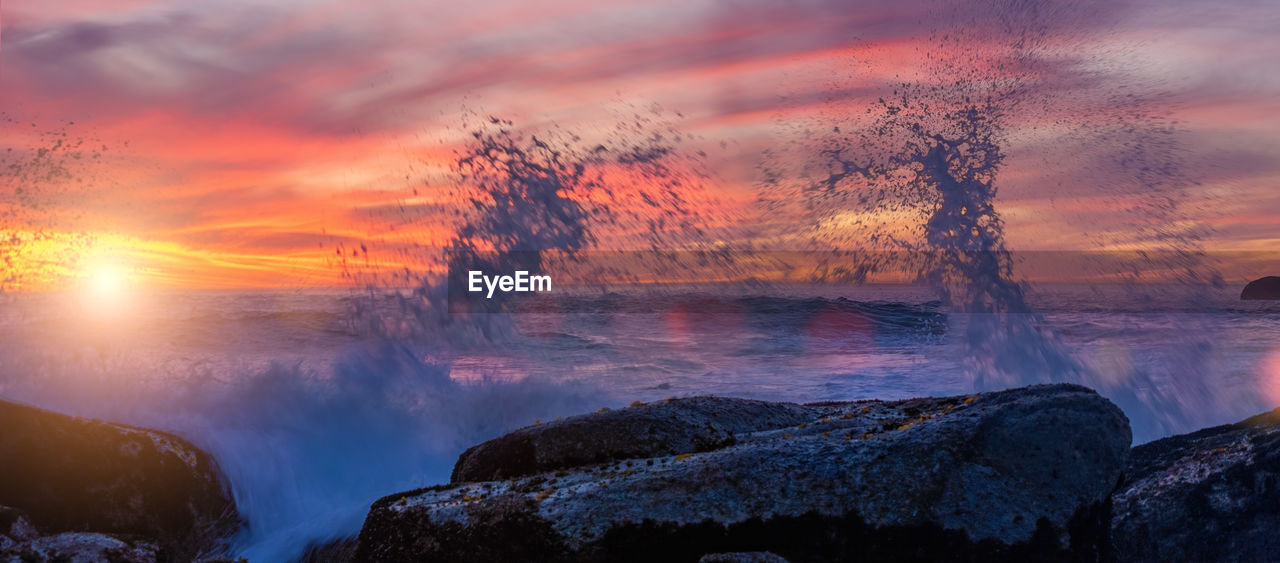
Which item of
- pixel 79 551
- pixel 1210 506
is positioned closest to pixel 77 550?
pixel 79 551

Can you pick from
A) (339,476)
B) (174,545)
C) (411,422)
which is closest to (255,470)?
(339,476)

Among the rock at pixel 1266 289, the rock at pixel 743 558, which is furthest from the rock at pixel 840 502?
the rock at pixel 1266 289

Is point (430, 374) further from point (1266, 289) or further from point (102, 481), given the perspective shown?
point (1266, 289)

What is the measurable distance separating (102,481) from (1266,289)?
87.0 m

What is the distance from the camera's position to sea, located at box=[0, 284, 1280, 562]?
13.7m

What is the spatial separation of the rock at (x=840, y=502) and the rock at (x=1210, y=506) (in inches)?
38.8

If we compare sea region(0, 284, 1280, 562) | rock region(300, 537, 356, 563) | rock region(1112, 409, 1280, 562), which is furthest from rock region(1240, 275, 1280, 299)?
rock region(300, 537, 356, 563)

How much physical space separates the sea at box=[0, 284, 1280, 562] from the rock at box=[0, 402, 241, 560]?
2.63 ft

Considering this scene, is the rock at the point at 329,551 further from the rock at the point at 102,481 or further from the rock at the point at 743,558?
the rock at the point at 743,558

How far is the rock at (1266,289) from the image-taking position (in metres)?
72.8

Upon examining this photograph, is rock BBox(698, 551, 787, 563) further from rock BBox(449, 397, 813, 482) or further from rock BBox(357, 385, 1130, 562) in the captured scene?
rock BBox(449, 397, 813, 482)

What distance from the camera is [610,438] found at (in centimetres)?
718

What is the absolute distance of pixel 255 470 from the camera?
12.4 meters

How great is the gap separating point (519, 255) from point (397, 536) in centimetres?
1905
